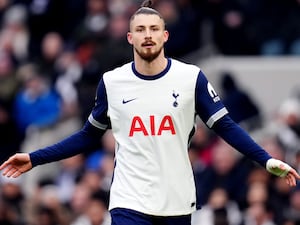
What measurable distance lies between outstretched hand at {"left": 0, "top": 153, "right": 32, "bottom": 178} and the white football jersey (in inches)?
26.9

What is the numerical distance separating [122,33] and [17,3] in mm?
3370

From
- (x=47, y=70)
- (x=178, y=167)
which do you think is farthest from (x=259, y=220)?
(x=47, y=70)

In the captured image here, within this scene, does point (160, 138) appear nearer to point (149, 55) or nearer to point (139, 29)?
point (149, 55)

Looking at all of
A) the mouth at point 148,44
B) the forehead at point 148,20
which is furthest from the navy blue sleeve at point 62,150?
the forehead at point 148,20

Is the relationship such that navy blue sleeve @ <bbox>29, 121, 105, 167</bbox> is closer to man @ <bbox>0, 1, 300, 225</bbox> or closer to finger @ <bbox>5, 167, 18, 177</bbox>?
finger @ <bbox>5, 167, 18, 177</bbox>

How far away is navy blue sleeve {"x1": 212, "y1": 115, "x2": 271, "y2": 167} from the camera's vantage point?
1120 centimetres

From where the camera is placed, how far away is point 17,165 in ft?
38.1

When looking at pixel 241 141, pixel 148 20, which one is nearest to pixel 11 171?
pixel 148 20

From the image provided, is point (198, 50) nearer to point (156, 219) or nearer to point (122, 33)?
point (122, 33)

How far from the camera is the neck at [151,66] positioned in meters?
11.4

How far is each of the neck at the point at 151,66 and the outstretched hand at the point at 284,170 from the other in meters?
1.06

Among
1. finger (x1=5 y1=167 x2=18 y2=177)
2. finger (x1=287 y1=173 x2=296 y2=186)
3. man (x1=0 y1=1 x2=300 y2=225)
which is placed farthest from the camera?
finger (x1=5 y1=167 x2=18 y2=177)

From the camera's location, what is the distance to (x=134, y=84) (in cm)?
1149

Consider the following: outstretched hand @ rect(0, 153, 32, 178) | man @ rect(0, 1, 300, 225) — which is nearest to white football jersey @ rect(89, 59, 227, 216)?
man @ rect(0, 1, 300, 225)
